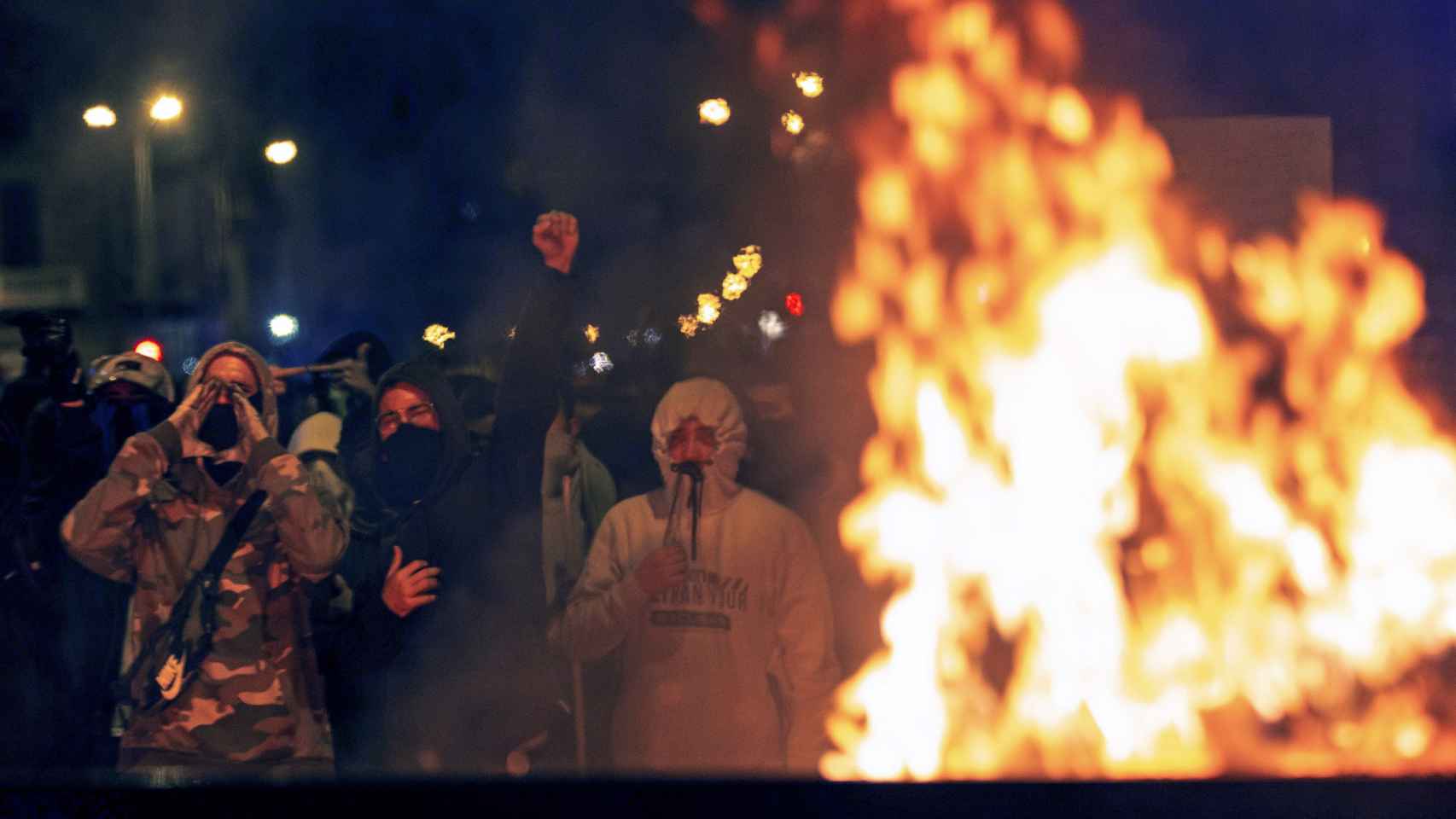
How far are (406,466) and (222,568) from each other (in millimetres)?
600

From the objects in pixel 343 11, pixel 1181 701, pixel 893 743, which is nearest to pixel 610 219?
pixel 343 11

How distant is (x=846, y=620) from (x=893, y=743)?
40 cm

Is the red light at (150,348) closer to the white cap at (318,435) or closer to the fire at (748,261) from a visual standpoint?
the white cap at (318,435)

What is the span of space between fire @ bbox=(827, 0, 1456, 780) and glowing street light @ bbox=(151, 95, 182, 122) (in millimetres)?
2839

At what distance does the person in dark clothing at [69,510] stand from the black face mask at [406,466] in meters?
0.67

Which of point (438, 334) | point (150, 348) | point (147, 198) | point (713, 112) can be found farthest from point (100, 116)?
point (438, 334)

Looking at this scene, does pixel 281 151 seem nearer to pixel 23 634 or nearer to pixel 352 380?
pixel 352 380

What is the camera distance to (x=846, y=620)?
15.0 feet

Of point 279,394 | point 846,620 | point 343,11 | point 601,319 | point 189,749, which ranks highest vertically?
point 343,11

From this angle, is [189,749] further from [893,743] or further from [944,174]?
[944,174]

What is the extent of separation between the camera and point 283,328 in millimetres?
5254

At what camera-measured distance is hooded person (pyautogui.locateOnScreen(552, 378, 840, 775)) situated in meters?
3.76

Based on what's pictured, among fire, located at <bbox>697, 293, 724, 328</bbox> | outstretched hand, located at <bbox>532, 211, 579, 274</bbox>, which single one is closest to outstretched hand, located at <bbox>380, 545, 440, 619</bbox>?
outstretched hand, located at <bbox>532, 211, 579, 274</bbox>

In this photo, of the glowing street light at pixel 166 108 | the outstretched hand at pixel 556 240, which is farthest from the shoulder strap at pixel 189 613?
the glowing street light at pixel 166 108
